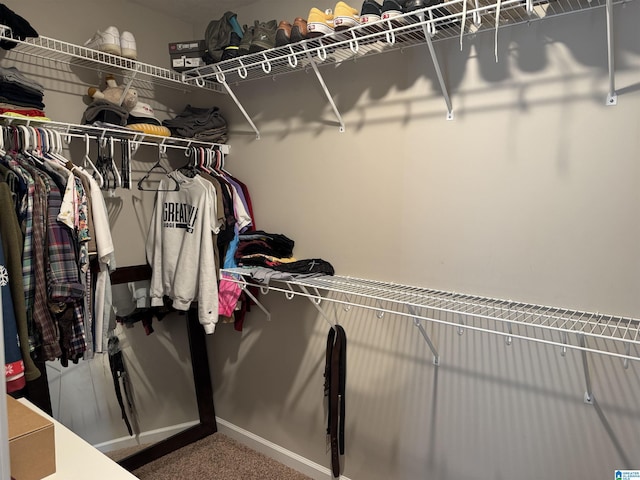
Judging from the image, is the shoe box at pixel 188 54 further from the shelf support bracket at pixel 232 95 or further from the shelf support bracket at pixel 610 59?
the shelf support bracket at pixel 610 59

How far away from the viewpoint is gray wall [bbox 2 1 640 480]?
1.56 metres

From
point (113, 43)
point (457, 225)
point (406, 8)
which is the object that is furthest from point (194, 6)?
point (457, 225)

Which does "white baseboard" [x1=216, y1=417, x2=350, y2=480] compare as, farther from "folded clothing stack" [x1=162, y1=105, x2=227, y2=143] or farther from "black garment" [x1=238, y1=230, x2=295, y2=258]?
"folded clothing stack" [x1=162, y1=105, x2=227, y2=143]

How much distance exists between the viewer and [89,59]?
6.64 ft

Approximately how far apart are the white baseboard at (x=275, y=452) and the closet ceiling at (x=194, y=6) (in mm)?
2372

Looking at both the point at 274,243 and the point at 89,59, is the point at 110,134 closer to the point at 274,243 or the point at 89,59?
the point at 89,59

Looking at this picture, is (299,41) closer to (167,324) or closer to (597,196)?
(597,196)

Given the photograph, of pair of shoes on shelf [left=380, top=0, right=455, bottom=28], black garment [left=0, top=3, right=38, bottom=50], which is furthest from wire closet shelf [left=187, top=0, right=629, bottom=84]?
black garment [left=0, top=3, right=38, bottom=50]

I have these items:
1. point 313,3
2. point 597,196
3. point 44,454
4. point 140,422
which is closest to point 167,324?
point 140,422

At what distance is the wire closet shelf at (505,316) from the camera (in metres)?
1.47

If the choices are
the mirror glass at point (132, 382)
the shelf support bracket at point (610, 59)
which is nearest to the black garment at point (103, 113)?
the mirror glass at point (132, 382)

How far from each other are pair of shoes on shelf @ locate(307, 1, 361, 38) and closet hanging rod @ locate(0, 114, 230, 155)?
96 cm

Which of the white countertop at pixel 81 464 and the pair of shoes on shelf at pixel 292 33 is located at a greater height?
the pair of shoes on shelf at pixel 292 33

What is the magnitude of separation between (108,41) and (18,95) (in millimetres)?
464
